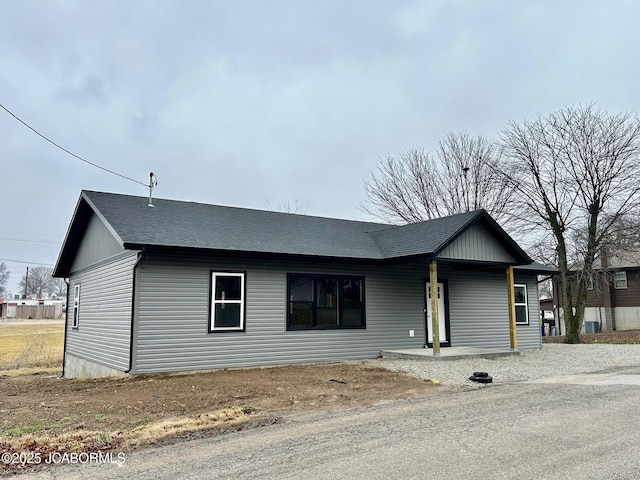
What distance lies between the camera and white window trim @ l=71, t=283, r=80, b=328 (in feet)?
48.4

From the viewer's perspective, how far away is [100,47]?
14023 millimetres

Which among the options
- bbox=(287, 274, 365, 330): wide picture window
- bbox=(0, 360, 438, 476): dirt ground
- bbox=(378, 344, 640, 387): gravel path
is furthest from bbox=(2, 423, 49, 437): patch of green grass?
→ bbox=(378, 344, 640, 387): gravel path

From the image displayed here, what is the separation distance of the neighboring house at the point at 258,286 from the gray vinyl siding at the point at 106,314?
33 mm

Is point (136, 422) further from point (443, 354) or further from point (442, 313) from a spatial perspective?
point (442, 313)

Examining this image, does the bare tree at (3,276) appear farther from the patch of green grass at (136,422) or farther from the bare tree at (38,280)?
the patch of green grass at (136,422)

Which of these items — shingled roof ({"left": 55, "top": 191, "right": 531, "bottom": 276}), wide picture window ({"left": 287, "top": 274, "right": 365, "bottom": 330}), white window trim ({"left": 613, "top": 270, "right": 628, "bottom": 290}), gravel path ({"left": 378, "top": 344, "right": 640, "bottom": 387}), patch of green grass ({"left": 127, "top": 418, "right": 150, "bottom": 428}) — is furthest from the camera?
white window trim ({"left": 613, "top": 270, "right": 628, "bottom": 290})

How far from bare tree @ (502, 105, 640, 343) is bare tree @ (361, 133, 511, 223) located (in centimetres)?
502

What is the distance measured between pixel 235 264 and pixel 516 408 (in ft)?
22.5

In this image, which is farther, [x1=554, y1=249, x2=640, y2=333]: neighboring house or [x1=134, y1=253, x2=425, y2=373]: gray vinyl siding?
[x1=554, y1=249, x2=640, y2=333]: neighboring house

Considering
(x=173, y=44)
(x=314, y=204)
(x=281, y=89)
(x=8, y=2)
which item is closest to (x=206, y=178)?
(x=314, y=204)

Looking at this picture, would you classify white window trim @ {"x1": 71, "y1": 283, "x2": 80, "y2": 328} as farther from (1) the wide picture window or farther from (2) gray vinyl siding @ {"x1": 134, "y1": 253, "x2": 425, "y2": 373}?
(1) the wide picture window

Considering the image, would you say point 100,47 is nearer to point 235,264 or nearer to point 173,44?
point 173,44

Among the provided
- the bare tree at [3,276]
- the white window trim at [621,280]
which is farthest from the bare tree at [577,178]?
the bare tree at [3,276]

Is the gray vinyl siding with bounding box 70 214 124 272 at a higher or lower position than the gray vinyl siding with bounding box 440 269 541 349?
higher
